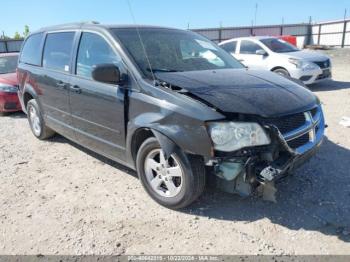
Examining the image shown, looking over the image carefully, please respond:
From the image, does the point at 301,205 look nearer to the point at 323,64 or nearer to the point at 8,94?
the point at 8,94

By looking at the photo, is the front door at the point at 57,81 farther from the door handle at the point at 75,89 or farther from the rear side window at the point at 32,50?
the rear side window at the point at 32,50

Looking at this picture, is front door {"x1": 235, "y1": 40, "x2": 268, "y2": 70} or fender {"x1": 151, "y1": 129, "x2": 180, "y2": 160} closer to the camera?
fender {"x1": 151, "y1": 129, "x2": 180, "y2": 160}

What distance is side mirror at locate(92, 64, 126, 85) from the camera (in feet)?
11.6

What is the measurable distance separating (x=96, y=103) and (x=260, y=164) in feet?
6.83

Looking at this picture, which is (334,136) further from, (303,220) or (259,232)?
(259,232)

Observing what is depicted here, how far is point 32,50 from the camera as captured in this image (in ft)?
19.7

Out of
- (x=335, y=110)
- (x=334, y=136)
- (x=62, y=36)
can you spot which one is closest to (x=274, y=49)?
(x=335, y=110)

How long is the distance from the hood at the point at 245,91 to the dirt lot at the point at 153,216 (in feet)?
3.36

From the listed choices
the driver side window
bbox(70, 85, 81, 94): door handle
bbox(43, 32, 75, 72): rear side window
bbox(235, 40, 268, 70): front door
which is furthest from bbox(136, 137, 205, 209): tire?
bbox(235, 40, 268, 70): front door

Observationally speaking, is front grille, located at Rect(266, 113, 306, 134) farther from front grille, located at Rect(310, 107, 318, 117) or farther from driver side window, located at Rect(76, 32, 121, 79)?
driver side window, located at Rect(76, 32, 121, 79)

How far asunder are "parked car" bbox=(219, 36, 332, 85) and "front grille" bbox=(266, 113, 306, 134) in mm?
6618

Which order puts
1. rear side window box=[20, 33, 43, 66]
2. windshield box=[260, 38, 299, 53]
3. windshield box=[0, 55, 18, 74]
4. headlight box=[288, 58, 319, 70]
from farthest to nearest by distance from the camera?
windshield box=[260, 38, 299, 53]
headlight box=[288, 58, 319, 70]
windshield box=[0, 55, 18, 74]
rear side window box=[20, 33, 43, 66]

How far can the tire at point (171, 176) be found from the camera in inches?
128

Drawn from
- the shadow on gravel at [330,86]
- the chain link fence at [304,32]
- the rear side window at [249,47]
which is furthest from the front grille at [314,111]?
the chain link fence at [304,32]
